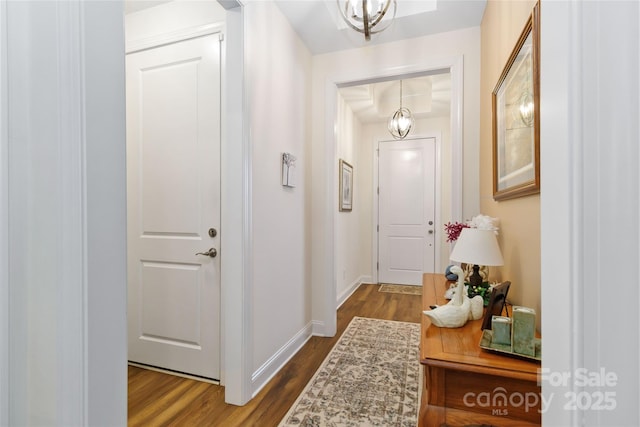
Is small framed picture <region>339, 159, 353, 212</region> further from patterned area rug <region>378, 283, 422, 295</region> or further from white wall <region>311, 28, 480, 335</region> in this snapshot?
patterned area rug <region>378, 283, 422, 295</region>

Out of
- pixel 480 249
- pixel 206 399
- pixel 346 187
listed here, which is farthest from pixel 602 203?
pixel 346 187

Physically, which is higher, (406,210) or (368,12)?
(368,12)

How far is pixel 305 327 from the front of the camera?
2.78 metres

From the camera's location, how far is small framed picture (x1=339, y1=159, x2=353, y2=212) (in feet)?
12.7

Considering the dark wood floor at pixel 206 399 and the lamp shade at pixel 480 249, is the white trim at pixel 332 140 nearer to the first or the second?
the dark wood floor at pixel 206 399

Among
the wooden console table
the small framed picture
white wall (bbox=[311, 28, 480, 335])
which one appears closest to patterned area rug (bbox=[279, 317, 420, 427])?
white wall (bbox=[311, 28, 480, 335])

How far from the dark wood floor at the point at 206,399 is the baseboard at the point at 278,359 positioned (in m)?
0.04

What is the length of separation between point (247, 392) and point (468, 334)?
1309 millimetres

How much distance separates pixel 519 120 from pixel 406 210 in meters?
3.39

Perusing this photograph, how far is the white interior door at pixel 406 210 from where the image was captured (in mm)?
4723

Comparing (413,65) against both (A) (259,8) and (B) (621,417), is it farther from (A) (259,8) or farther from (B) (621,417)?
(B) (621,417)

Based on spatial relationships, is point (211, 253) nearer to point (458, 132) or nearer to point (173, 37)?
point (173, 37)

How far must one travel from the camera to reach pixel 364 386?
201 cm

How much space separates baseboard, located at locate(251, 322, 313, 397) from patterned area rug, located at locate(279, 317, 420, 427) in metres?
0.28
